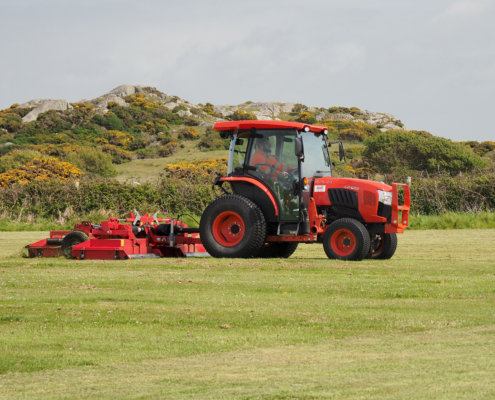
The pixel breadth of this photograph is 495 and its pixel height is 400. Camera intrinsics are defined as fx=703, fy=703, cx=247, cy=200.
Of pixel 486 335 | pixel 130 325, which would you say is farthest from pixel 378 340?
pixel 130 325

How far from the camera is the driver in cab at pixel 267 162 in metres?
13.5

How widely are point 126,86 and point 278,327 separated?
98316 millimetres

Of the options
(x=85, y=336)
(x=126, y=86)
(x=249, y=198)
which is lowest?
(x=85, y=336)

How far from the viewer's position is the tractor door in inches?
529

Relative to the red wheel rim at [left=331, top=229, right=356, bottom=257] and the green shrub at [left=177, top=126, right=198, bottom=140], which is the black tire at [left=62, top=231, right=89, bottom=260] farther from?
the green shrub at [left=177, top=126, right=198, bottom=140]

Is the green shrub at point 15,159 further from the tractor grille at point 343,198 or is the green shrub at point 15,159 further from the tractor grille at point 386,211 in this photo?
the tractor grille at point 386,211

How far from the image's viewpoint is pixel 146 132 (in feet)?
265

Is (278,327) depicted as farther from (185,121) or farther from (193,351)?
(185,121)

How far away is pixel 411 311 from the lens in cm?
720

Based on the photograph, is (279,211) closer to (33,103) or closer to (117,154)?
(117,154)

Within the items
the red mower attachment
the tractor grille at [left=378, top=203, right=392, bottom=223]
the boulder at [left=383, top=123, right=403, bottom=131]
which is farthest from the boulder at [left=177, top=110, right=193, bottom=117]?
the tractor grille at [left=378, top=203, right=392, bottom=223]

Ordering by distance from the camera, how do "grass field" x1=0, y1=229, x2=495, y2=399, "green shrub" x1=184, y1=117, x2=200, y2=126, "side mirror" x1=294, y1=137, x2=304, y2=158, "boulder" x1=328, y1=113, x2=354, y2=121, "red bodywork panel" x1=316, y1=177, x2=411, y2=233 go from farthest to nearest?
"boulder" x1=328, y1=113, x2=354, y2=121
"green shrub" x1=184, y1=117, x2=200, y2=126
"red bodywork panel" x1=316, y1=177, x2=411, y2=233
"side mirror" x1=294, y1=137, x2=304, y2=158
"grass field" x1=0, y1=229, x2=495, y2=399

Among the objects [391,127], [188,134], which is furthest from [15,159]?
[391,127]

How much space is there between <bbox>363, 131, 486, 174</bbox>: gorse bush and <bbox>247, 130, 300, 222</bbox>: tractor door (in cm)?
4677
